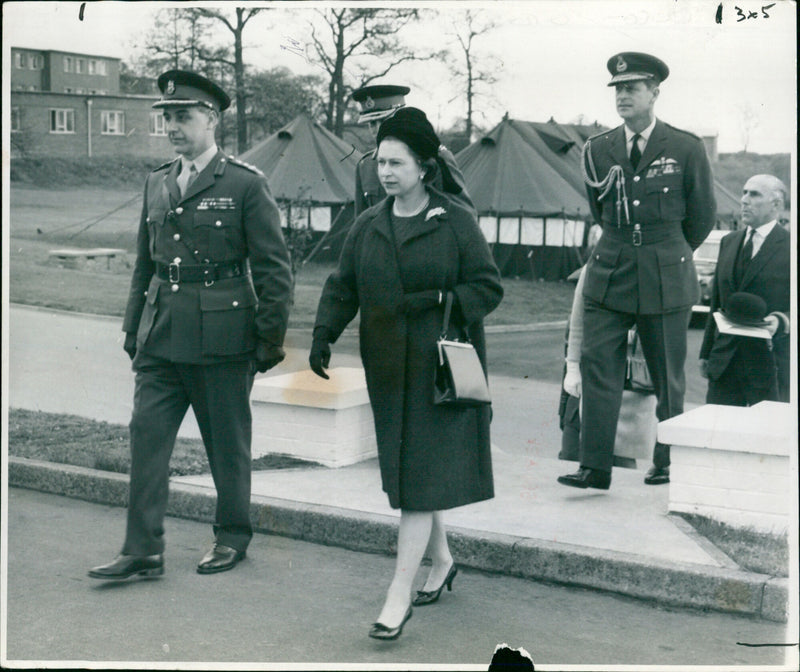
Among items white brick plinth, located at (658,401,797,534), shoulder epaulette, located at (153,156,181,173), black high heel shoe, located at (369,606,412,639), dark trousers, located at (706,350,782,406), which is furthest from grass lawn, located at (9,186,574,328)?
dark trousers, located at (706,350,782,406)

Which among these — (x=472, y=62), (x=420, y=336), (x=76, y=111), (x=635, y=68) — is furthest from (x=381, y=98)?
(x=420, y=336)

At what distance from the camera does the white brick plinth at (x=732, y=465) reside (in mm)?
6297

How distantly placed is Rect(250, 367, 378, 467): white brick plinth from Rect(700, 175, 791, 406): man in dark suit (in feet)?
6.42

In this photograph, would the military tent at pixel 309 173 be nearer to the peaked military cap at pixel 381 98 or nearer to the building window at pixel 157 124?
the peaked military cap at pixel 381 98

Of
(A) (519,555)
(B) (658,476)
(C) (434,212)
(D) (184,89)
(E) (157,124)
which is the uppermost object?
(D) (184,89)

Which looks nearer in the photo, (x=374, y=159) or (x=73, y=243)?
(x=374, y=159)

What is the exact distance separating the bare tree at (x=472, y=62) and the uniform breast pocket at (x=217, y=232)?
122 cm

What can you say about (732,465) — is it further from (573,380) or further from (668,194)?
(668,194)

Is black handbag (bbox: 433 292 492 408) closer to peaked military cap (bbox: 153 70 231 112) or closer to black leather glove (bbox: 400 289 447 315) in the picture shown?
black leather glove (bbox: 400 289 447 315)

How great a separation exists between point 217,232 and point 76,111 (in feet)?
3.45

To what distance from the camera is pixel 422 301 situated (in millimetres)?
5539

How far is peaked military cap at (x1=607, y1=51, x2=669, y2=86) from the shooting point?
6203mm

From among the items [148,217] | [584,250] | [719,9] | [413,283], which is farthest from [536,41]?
[584,250]

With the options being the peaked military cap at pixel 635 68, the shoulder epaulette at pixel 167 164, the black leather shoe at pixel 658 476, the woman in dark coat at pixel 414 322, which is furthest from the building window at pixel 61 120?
the black leather shoe at pixel 658 476
